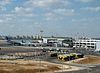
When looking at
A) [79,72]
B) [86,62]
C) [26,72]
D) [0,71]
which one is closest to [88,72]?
[79,72]

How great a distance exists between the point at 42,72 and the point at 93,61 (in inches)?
1732

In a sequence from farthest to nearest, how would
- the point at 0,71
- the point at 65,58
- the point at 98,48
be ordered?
the point at 98,48 → the point at 65,58 → the point at 0,71

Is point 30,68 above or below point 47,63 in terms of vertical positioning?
above

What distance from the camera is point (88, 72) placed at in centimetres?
7162

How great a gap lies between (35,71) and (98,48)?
423 feet

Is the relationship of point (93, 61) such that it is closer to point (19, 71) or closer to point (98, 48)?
point (19, 71)

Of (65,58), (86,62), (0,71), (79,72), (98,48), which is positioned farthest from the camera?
(98,48)

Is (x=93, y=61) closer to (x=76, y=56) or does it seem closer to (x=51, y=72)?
(x=76, y=56)

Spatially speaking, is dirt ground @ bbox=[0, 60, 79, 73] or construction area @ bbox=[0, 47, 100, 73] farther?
construction area @ bbox=[0, 47, 100, 73]

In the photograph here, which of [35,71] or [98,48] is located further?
[98,48]

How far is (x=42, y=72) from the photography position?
6844cm

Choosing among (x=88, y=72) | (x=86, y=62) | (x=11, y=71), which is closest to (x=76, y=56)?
(x=86, y=62)

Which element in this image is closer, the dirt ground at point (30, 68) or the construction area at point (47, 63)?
the dirt ground at point (30, 68)

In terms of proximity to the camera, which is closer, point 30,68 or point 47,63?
point 30,68
